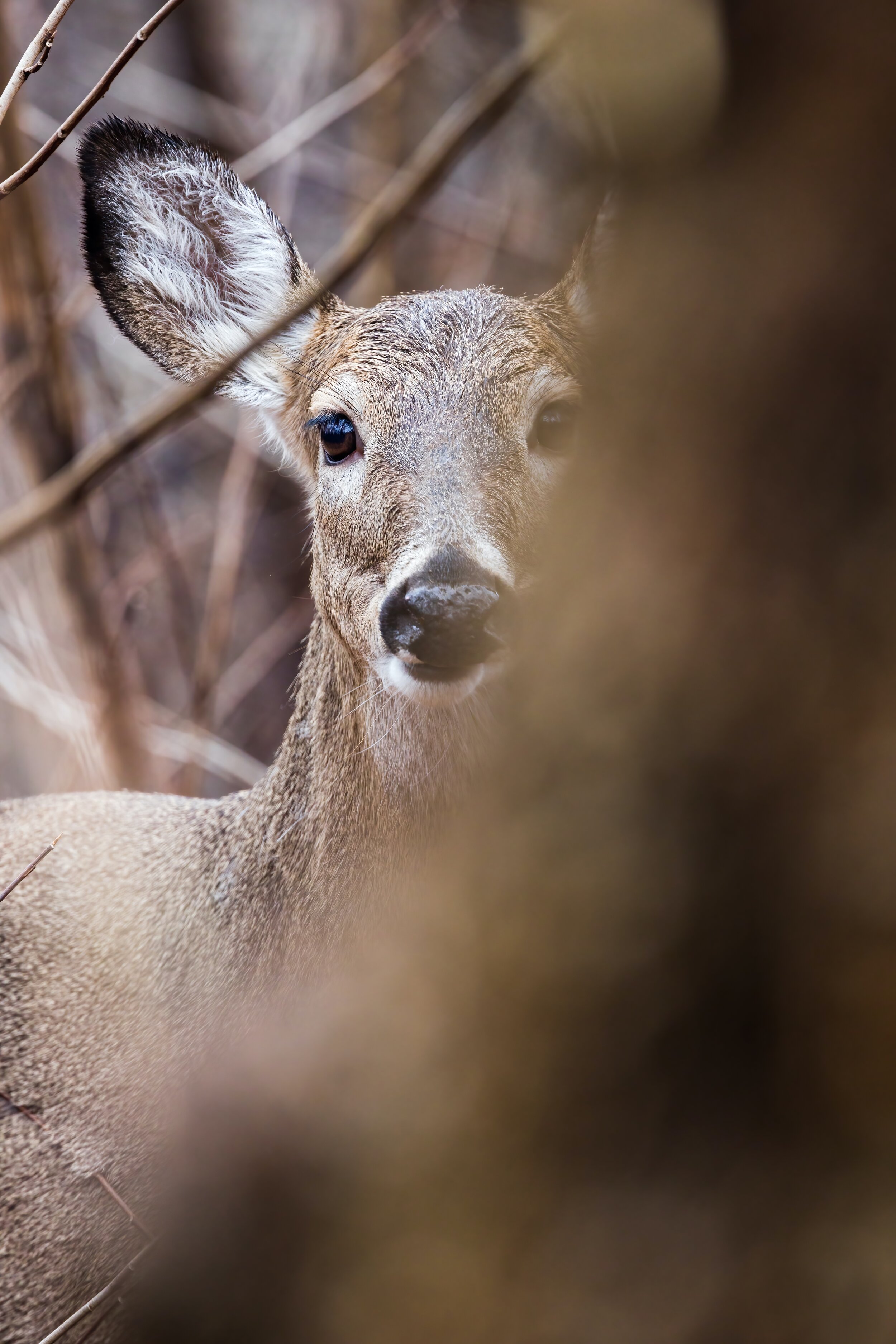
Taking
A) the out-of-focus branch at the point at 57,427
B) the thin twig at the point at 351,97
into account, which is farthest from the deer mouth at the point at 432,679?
the thin twig at the point at 351,97

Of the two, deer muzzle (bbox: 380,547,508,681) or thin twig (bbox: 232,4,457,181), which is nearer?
deer muzzle (bbox: 380,547,508,681)

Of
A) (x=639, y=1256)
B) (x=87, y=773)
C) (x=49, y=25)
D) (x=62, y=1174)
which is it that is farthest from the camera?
(x=87, y=773)

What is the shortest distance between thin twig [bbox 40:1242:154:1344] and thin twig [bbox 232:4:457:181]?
342 centimetres

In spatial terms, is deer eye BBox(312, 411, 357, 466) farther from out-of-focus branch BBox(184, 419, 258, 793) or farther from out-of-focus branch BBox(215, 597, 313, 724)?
out-of-focus branch BBox(215, 597, 313, 724)

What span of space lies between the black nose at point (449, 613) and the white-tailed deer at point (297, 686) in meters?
0.02

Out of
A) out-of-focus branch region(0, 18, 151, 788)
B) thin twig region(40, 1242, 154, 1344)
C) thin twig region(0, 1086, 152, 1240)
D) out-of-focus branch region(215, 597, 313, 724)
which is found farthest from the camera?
out-of-focus branch region(215, 597, 313, 724)

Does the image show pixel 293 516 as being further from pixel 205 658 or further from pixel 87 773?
pixel 87 773

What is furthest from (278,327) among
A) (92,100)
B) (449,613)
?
(449,613)

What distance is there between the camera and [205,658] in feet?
14.4

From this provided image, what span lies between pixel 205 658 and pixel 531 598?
3417 mm

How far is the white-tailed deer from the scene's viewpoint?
6.94 ft

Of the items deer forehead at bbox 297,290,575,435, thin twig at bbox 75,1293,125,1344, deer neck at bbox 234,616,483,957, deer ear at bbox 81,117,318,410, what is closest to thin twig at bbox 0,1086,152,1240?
thin twig at bbox 75,1293,125,1344

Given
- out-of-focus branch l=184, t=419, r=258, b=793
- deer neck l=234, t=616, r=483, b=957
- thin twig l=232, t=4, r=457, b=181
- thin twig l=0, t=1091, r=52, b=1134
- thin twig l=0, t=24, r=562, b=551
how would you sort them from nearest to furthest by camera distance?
thin twig l=0, t=24, r=562, b=551, deer neck l=234, t=616, r=483, b=957, thin twig l=0, t=1091, r=52, b=1134, thin twig l=232, t=4, r=457, b=181, out-of-focus branch l=184, t=419, r=258, b=793

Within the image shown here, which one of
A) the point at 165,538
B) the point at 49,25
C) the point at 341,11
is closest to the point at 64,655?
the point at 165,538
